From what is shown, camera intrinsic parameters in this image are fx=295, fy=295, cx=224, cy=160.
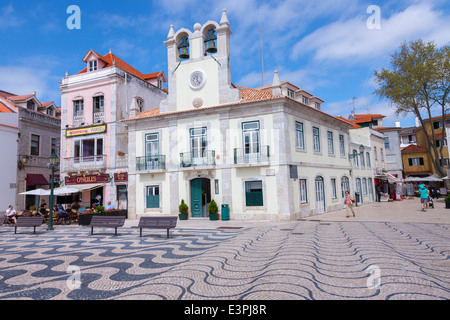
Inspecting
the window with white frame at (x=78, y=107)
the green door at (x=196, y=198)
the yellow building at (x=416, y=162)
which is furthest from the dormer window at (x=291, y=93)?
the yellow building at (x=416, y=162)

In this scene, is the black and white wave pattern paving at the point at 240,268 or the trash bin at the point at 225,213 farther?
the trash bin at the point at 225,213

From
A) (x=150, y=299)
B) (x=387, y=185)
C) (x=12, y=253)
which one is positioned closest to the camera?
(x=150, y=299)

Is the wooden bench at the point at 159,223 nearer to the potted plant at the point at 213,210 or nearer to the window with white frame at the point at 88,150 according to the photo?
the potted plant at the point at 213,210

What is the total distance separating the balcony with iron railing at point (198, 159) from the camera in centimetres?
1731

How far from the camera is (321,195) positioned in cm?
1878

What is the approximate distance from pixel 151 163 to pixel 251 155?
663 centimetres

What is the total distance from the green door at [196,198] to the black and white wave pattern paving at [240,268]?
8532 mm

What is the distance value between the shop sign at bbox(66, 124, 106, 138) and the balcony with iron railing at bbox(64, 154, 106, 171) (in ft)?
6.22

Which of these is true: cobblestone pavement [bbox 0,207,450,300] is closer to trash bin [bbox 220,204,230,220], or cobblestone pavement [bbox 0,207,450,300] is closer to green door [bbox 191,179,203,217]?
trash bin [bbox 220,204,230,220]

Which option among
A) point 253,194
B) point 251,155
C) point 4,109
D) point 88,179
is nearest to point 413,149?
point 251,155

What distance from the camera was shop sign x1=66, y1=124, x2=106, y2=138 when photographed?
74.2 ft

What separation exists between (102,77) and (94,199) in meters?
9.53

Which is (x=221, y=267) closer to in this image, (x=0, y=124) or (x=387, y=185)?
(x=0, y=124)
